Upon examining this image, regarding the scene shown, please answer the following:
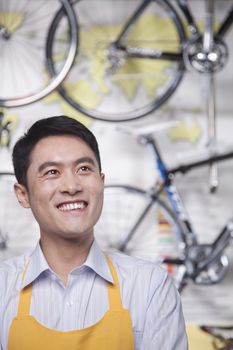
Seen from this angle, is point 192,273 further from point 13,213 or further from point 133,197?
point 13,213

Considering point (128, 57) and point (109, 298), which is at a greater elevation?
point (128, 57)

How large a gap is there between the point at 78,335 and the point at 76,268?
0.15 meters

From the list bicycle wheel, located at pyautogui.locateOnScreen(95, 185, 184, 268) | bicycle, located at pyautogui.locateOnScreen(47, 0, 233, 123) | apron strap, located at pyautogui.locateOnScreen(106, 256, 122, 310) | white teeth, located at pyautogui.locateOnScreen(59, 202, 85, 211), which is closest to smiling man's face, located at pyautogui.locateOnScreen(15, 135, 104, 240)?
white teeth, located at pyautogui.locateOnScreen(59, 202, 85, 211)

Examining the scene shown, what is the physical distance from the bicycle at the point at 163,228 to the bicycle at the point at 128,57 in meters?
0.23

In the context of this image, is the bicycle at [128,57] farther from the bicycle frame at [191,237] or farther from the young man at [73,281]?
the young man at [73,281]

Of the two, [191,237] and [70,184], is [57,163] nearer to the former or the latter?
[70,184]

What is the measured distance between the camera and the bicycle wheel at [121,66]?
2773mm

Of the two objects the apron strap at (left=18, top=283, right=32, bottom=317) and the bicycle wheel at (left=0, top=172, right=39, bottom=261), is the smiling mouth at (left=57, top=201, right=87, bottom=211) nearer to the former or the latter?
the apron strap at (left=18, top=283, right=32, bottom=317)

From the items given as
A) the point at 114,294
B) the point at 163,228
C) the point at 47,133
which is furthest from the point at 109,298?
the point at 163,228

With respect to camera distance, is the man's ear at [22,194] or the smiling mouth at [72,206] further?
the man's ear at [22,194]

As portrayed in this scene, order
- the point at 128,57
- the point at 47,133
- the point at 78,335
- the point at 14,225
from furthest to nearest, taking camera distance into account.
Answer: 1. the point at 14,225
2. the point at 128,57
3. the point at 47,133
4. the point at 78,335

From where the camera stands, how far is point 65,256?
1362 mm

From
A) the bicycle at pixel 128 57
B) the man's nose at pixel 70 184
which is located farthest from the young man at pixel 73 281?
the bicycle at pixel 128 57

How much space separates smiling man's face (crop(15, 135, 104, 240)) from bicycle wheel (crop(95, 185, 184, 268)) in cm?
148
